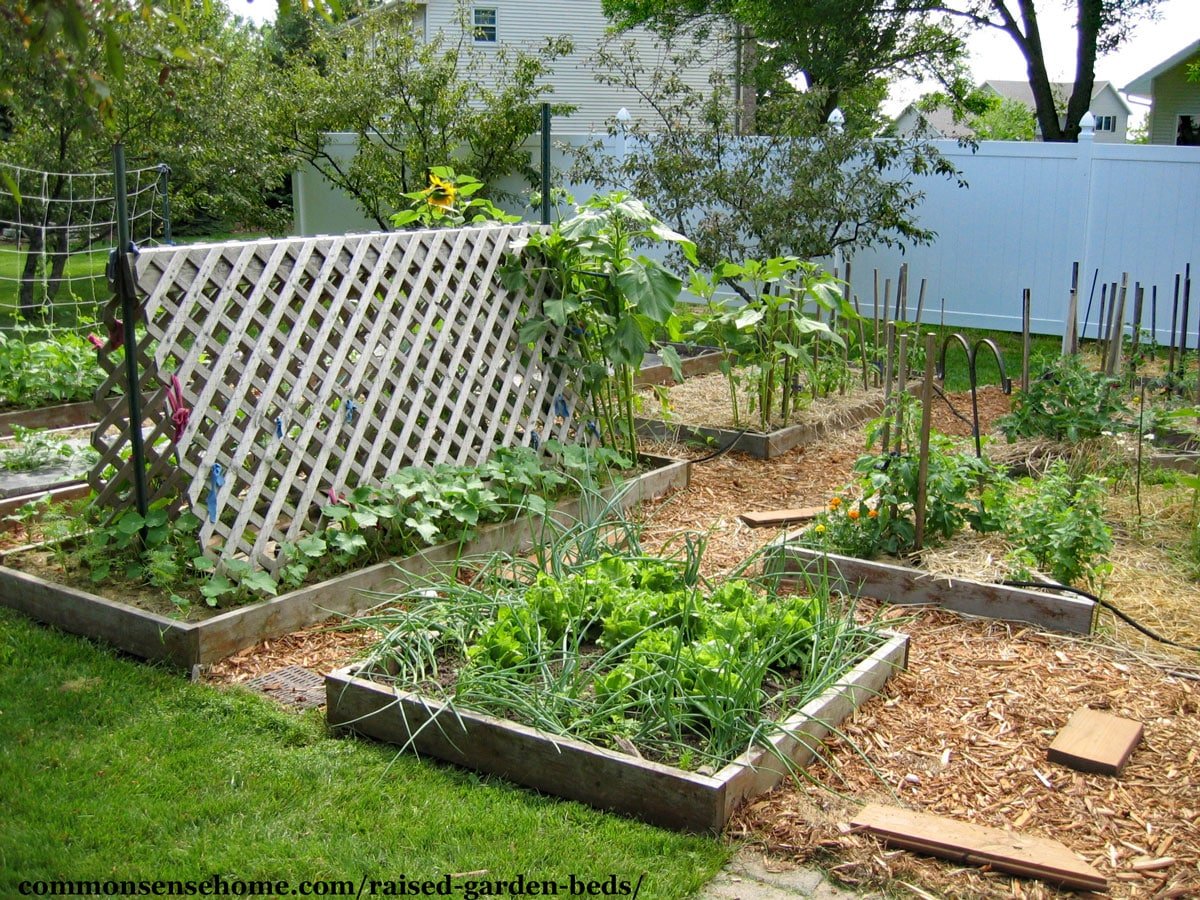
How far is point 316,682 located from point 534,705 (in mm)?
1019

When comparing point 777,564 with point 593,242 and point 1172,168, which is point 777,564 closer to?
point 593,242

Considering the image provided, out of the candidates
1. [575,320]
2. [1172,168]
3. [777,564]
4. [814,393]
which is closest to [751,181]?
[814,393]

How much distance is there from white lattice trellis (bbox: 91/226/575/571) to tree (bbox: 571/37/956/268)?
5037 millimetres

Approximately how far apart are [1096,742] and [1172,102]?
28293 millimetres

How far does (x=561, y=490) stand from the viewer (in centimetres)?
578

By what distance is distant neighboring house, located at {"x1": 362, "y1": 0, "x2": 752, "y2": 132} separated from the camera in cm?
2397

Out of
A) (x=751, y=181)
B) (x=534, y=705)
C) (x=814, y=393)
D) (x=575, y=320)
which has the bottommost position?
(x=534, y=705)

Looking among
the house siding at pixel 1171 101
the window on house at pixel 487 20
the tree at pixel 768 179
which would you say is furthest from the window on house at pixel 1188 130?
Result: the tree at pixel 768 179

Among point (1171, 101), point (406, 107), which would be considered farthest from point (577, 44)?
point (1171, 101)

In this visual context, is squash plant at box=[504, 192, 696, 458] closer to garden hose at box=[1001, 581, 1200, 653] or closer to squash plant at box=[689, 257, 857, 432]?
squash plant at box=[689, 257, 857, 432]

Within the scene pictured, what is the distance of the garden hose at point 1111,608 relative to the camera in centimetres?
416

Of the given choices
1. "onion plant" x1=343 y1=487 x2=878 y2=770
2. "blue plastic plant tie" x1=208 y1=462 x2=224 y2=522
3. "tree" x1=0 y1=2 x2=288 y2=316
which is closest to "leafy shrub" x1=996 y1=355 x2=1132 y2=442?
"onion plant" x1=343 y1=487 x2=878 y2=770

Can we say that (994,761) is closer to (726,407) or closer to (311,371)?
(311,371)

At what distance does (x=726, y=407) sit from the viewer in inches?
313
